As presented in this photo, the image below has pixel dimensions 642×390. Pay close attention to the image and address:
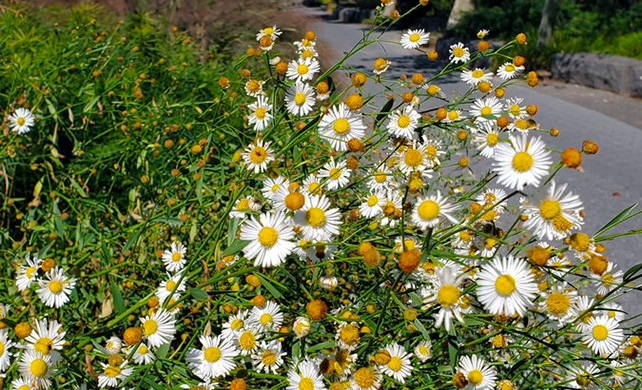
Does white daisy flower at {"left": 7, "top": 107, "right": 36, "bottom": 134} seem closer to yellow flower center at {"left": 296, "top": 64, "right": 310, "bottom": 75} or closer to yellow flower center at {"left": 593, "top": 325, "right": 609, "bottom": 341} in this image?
yellow flower center at {"left": 296, "top": 64, "right": 310, "bottom": 75}

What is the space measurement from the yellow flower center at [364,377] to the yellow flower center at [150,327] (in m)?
0.42

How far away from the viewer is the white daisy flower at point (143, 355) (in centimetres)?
122

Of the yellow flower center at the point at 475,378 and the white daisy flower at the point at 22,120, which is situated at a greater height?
the white daisy flower at the point at 22,120

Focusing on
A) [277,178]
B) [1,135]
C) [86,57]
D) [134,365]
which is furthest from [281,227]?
[86,57]

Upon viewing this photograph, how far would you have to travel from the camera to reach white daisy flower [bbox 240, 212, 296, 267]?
1.04 meters

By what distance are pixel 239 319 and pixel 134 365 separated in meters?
0.25

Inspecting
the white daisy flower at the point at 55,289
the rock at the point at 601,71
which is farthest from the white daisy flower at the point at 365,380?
the rock at the point at 601,71

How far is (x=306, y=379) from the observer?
112cm

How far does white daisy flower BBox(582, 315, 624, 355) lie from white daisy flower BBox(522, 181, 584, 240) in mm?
470

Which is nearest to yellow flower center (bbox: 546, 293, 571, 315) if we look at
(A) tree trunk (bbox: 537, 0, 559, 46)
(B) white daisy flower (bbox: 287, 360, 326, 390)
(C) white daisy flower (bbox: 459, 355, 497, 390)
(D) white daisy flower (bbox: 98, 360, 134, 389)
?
(C) white daisy flower (bbox: 459, 355, 497, 390)

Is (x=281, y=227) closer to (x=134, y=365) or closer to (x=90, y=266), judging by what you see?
(x=134, y=365)

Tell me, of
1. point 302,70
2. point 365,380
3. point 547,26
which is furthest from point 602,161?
point 547,26

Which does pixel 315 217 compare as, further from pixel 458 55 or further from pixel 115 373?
pixel 458 55

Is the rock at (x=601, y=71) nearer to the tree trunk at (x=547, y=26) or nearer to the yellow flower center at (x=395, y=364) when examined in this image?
the tree trunk at (x=547, y=26)
